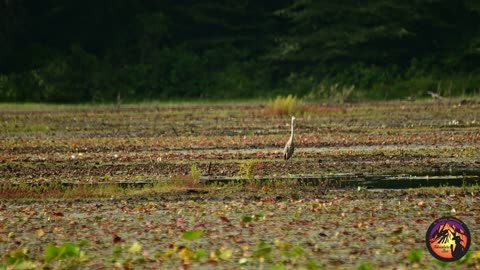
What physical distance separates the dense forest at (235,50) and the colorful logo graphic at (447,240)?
1471 inches

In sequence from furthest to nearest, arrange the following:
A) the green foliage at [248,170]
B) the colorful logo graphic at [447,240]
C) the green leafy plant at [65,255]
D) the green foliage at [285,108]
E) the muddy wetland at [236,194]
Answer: the green foliage at [285,108], the green foliage at [248,170], the muddy wetland at [236,194], the green leafy plant at [65,255], the colorful logo graphic at [447,240]

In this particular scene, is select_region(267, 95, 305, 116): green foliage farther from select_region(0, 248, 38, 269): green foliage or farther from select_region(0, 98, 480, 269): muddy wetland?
select_region(0, 248, 38, 269): green foliage

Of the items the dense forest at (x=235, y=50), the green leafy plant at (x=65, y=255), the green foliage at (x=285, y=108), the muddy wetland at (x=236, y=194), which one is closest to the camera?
the green leafy plant at (x=65, y=255)

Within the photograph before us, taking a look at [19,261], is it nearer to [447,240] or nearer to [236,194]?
[447,240]

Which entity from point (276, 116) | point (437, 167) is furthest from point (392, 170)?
point (276, 116)

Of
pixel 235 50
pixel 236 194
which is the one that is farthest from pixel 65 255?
pixel 235 50

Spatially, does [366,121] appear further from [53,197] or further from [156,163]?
[53,197]

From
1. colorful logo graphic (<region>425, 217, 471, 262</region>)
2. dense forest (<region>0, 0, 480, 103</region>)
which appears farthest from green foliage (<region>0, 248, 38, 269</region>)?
dense forest (<region>0, 0, 480, 103</region>)

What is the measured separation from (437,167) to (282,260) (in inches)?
388

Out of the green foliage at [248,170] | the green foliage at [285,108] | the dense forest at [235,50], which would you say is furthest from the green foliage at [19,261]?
the dense forest at [235,50]

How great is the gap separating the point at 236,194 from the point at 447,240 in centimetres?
612

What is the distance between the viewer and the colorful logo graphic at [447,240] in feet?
36.2

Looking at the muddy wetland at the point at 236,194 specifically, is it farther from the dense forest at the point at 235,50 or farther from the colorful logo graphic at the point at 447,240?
the dense forest at the point at 235,50

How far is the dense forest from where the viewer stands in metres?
52.5
